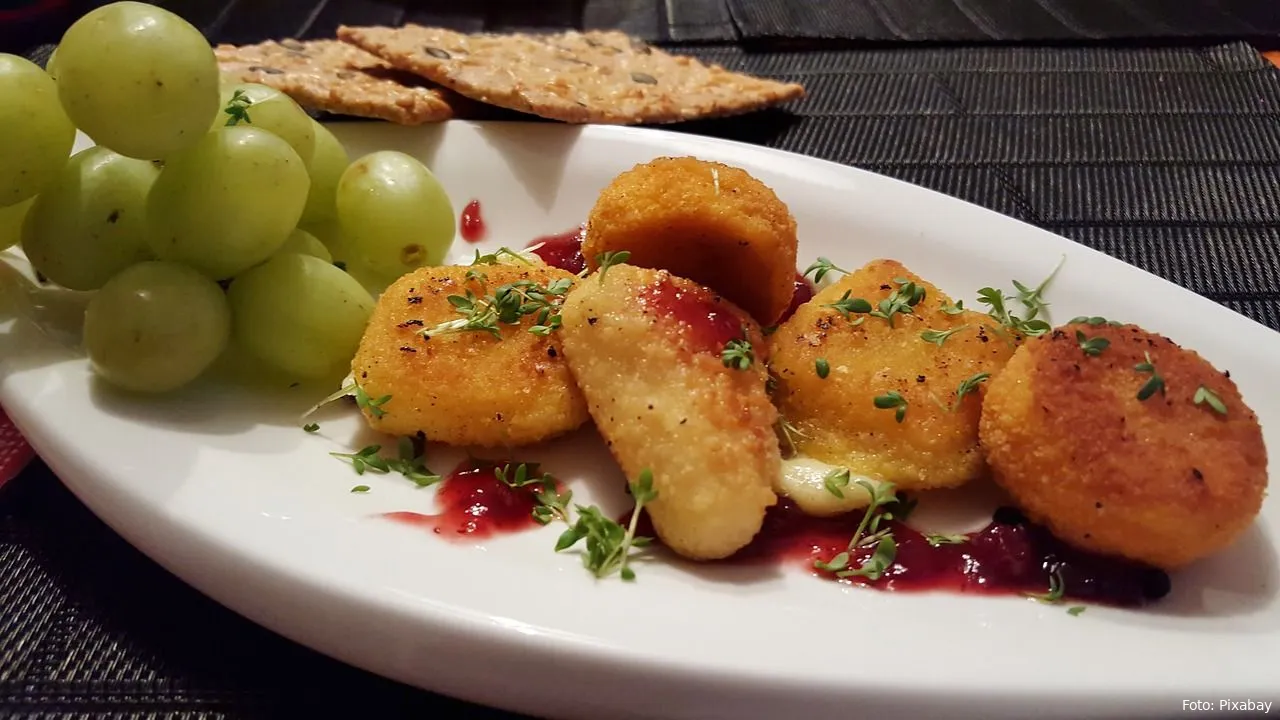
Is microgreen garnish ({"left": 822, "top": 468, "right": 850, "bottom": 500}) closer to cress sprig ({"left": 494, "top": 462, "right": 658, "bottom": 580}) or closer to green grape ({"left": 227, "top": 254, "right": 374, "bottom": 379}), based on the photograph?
cress sprig ({"left": 494, "top": 462, "right": 658, "bottom": 580})

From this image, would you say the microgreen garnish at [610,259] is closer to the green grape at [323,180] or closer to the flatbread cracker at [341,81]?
the green grape at [323,180]

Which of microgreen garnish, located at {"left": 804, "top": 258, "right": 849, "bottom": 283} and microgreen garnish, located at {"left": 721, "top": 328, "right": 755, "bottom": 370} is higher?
microgreen garnish, located at {"left": 721, "top": 328, "right": 755, "bottom": 370}

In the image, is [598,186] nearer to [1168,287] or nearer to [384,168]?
[384,168]

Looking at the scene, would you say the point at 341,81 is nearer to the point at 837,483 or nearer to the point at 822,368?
the point at 822,368

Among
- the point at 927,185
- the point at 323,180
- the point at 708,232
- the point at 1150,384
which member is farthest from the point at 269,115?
the point at 927,185

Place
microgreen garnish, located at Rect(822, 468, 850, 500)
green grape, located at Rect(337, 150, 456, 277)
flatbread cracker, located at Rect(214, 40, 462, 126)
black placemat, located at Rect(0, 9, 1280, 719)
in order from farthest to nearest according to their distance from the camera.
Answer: flatbread cracker, located at Rect(214, 40, 462, 126) < green grape, located at Rect(337, 150, 456, 277) < microgreen garnish, located at Rect(822, 468, 850, 500) < black placemat, located at Rect(0, 9, 1280, 719)

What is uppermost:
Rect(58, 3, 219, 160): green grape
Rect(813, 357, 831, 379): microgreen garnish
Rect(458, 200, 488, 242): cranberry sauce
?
Rect(58, 3, 219, 160): green grape

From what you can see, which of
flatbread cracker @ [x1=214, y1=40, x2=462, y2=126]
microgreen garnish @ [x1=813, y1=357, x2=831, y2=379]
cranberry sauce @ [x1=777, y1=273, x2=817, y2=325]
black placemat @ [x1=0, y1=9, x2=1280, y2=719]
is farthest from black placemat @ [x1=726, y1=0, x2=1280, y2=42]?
microgreen garnish @ [x1=813, y1=357, x2=831, y2=379]

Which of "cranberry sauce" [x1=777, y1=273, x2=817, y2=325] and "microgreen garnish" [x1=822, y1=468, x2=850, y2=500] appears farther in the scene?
"cranberry sauce" [x1=777, y1=273, x2=817, y2=325]
